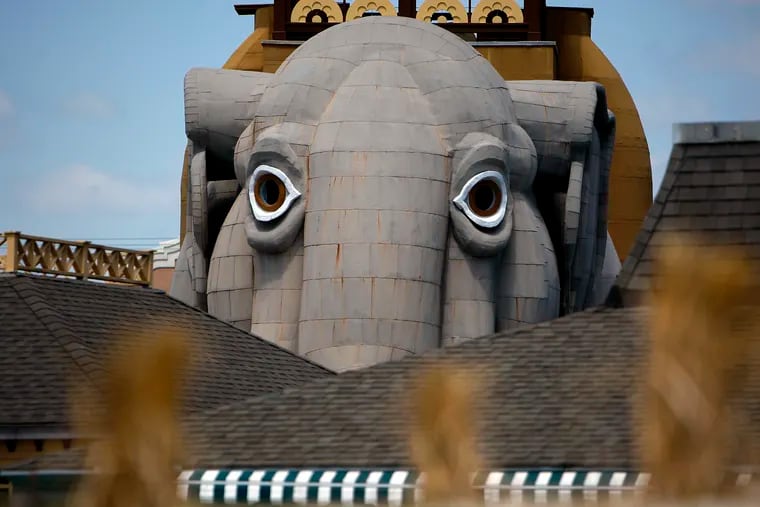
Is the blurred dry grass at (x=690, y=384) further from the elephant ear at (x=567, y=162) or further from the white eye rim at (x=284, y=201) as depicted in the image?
the elephant ear at (x=567, y=162)

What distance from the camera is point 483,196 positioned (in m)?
38.7

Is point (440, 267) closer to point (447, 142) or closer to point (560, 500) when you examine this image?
point (447, 142)

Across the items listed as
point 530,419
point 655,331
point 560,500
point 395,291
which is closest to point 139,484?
point 655,331

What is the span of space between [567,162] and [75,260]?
10175mm

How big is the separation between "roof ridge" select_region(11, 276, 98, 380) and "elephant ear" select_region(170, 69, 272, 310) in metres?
7.97

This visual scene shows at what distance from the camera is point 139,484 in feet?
45.4

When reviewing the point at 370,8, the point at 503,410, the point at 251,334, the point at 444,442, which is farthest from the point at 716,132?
Result: the point at 370,8

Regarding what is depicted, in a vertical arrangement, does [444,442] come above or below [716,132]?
below

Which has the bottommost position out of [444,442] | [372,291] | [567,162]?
[444,442]

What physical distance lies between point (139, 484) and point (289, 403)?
979 centimetres

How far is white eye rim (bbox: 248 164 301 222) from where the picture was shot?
3816 cm

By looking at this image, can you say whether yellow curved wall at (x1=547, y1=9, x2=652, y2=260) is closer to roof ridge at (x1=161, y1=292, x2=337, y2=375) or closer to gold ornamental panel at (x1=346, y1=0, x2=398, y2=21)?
gold ornamental panel at (x1=346, y1=0, x2=398, y2=21)

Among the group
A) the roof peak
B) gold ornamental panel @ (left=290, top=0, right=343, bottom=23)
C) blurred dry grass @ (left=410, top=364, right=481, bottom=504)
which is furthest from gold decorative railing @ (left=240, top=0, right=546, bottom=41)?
blurred dry grass @ (left=410, top=364, right=481, bottom=504)

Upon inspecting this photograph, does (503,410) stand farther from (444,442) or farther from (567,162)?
(567,162)
